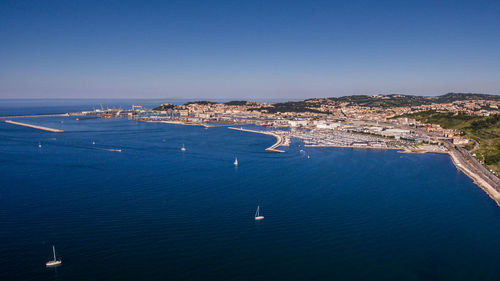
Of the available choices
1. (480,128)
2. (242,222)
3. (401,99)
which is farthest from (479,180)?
(401,99)

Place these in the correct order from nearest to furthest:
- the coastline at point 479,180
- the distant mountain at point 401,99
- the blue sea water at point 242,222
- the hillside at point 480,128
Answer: the blue sea water at point 242,222
the coastline at point 479,180
the hillside at point 480,128
the distant mountain at point 401,99

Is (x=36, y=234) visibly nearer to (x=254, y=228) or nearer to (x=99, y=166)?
(x=254, y=228)

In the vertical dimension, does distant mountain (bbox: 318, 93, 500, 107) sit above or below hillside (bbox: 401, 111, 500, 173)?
above

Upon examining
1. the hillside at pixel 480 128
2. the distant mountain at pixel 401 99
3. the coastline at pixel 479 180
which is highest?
the distant mountain at pixel 401 99

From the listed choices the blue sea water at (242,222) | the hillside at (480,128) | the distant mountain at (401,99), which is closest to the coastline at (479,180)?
the blue sea water at (242,222)

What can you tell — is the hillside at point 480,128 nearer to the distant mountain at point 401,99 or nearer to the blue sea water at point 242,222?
the blue sea water at point 242,222

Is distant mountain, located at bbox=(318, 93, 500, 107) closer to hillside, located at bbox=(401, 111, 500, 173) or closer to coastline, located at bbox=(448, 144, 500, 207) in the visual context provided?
hillside, located at bbox=(401, 111, 500, 173)

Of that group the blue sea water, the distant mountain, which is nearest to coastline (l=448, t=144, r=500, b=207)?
the blue sea water

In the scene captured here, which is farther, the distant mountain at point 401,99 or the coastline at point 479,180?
the distant mountain at point 401,99

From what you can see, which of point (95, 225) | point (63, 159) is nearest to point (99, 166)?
point (63, 159)
